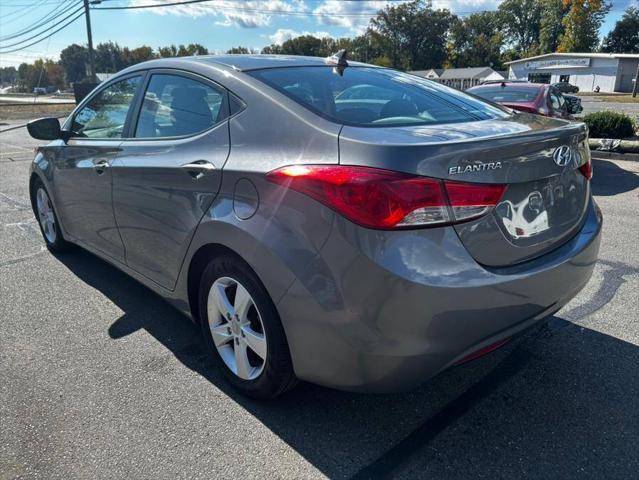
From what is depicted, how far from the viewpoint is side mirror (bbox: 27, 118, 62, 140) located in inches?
162

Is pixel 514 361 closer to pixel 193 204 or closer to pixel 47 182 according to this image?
pixel 193 204

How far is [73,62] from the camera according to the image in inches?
3900

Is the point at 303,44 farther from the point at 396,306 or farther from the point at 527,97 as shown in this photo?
the point at 396,306

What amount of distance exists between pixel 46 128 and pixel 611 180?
7.73 m

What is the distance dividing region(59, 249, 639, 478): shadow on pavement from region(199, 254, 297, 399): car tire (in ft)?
0.54

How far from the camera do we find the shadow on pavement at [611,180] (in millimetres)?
7223

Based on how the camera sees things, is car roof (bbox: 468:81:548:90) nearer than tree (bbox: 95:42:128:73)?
Yes

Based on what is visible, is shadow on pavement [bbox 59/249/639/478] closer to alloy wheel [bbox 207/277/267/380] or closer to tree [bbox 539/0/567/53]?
alloy wheel [bbox 207/277/267/380]

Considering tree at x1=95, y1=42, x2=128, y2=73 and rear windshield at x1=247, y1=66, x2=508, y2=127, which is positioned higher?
tree at x1=95, y1=42, x2=128, y2=73

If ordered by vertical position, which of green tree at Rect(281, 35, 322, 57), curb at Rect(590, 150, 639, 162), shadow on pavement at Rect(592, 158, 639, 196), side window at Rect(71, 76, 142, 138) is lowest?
shadow on pavement at Rect(592, 158, 639, 196)

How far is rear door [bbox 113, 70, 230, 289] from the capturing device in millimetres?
2512

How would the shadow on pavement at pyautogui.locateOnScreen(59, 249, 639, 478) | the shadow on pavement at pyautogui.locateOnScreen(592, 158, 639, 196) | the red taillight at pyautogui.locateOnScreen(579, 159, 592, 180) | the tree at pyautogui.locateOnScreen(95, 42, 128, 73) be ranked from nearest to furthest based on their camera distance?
the shadow on pavement at pyautogui.locateOnScreen(59, 249, 639, 478), the red taillight at pyautogui.locateOnScreen(579, 159, 592, 180), the shadow on pavement at pyautogui.locateOnScreen(592, 158, 639, 196), the tree at pyautogui.locateOnScreen(95, 42, 128, 73)

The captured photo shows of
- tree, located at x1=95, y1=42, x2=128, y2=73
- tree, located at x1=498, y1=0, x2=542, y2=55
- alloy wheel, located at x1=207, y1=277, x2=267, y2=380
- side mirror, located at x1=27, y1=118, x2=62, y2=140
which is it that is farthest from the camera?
tree, located at x1=498, y1=0, x2=542, y2=55

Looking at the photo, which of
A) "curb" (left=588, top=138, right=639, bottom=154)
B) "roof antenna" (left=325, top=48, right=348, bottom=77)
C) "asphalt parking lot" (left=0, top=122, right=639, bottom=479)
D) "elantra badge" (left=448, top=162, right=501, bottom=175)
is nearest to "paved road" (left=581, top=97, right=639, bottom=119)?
"curb" (left=588, top=138, right=639, bottom=154)
